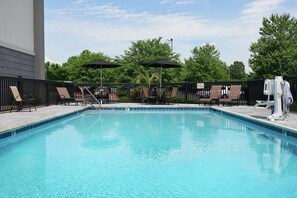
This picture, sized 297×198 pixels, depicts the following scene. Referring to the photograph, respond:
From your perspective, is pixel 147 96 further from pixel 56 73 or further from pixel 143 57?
pixel 56 73

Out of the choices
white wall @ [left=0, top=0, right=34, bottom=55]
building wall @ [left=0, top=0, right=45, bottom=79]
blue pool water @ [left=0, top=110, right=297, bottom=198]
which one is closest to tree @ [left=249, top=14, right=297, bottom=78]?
building wall @ [left=0, top=0, right=45, bottom=79]

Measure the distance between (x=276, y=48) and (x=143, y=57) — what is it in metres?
10.9

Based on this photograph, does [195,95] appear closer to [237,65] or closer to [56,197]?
[56,197]

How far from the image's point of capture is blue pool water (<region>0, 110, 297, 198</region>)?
2982mm

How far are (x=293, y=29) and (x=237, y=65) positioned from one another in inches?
3186

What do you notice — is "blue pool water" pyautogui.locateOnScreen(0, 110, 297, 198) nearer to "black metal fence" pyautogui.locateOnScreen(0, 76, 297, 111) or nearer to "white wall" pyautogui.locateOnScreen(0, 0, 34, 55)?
"black metal fence" pyautogui.locateOnScreen(0, 76, 297, 111)

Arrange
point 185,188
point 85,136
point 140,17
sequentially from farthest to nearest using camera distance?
point 140,17 < point 85,136 < point 185,188

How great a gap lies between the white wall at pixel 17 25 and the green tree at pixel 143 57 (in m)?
9.52

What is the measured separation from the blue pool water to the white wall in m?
7.19

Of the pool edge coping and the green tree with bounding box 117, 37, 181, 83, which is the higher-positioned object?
the green tree with bounding box 117, 37, 181, 83

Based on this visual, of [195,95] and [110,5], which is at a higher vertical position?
[110,5]

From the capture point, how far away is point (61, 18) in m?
18.1

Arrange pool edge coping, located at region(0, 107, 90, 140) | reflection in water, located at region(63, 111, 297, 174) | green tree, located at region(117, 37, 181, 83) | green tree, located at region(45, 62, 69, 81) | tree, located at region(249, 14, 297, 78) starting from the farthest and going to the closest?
green tree, located at region(45, 62, 69, 81) < tree, located at region(249, 14, 297, 78) < green tree, located at region(117, 37, 181, 83) < pool edge coping, located at region(0, 107, 90, 140) < reflection in water, located at region(63, 111, 297, 174)

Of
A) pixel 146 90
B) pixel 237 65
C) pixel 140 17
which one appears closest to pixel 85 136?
pixel 146 90
